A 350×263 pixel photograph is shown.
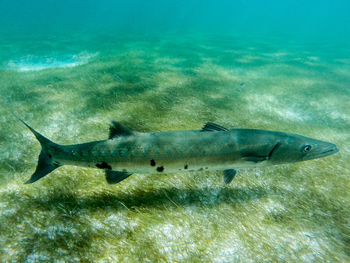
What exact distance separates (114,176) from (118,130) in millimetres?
1243

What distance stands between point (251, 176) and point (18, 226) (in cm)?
757

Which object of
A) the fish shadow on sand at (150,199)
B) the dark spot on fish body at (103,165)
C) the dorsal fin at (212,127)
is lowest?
the fish shadow on sand at (150,199)

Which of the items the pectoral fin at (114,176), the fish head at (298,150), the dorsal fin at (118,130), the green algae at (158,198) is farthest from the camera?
the fish head at (298,150)

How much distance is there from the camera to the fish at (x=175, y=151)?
5.27 meters

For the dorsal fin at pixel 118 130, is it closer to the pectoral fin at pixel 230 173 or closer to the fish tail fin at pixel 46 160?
the fish tail fin at pixel 46 160

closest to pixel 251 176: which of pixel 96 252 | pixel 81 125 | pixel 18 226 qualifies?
pixel 96 252

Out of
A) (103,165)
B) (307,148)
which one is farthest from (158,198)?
(307,148)

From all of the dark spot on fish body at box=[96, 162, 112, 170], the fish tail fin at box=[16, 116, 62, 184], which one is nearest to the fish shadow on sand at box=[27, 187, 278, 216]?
the fish tail fin at box=[16, 116, 62, 184]

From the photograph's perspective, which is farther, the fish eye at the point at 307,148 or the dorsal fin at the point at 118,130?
the fish eye at the point at 307,148

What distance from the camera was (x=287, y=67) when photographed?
26.1m

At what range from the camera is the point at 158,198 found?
6.43 meters

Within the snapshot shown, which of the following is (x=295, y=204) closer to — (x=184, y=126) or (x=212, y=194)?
(x=212, y=194)

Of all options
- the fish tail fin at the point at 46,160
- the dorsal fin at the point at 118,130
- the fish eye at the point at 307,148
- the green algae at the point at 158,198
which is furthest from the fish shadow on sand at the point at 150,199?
the fish eye at the point at 307,148

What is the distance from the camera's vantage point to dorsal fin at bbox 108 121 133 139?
5488 mm
